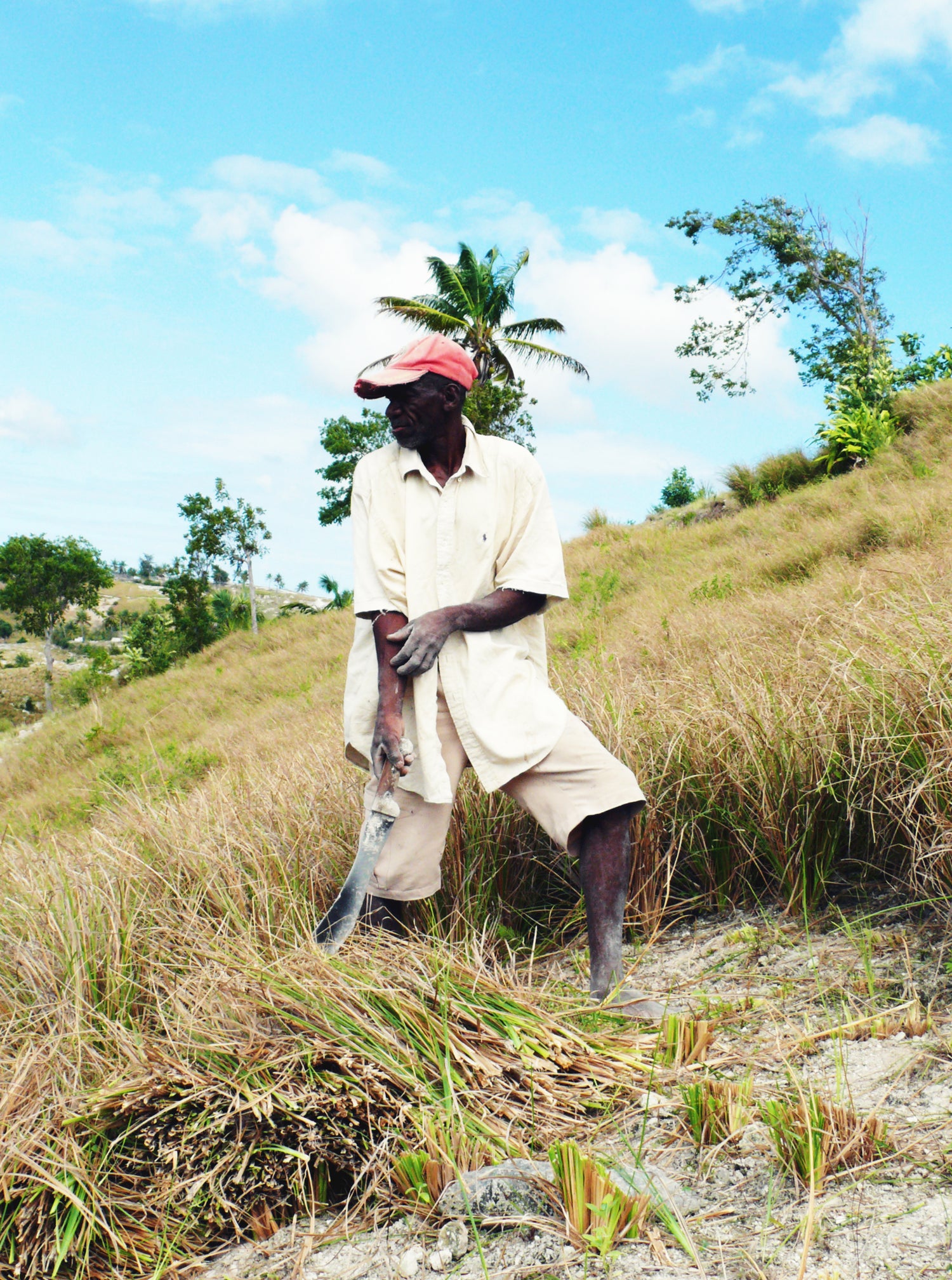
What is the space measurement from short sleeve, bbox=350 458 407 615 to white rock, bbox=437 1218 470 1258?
1.55 metres

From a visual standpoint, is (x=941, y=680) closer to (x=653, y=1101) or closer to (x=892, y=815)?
(x=892, y=815)

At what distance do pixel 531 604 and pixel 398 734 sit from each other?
1.86 feet

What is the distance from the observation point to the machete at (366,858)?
259cm

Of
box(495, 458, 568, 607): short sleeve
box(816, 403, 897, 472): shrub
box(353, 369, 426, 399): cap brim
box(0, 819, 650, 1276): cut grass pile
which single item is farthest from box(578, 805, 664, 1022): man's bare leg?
box(816, 403, 897, 472): shrub

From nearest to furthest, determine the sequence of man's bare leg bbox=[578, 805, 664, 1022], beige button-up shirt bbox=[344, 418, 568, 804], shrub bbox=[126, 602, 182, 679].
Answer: man's bare leg bbox=[578, 805, 664, 1022] < beige button-up shirt bbox=[344, 418, 568, 804] < shrub bbox=[126, 602, 182, 679]

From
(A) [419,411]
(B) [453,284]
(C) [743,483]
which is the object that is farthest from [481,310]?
(A) [419,411]

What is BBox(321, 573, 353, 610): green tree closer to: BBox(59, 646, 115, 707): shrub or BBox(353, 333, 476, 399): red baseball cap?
BBox(59, 646, 115, 707): shrub

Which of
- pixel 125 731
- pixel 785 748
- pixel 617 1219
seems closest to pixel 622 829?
pixel 785 748

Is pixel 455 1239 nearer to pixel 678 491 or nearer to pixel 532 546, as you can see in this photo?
pixel 532 546

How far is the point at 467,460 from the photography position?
8.89ft

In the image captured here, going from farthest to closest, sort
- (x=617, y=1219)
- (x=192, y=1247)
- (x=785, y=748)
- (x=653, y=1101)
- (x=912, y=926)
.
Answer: (x=785, y=748) → (x=912, y=926) → (x=653, y=1101) → (x=192, y=1247) → (x=617, y=1219)

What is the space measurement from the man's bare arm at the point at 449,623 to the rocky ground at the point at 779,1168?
1129mm

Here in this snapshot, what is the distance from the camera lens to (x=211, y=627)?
31.7 meters

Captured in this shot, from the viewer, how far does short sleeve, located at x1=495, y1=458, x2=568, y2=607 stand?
2.69m
